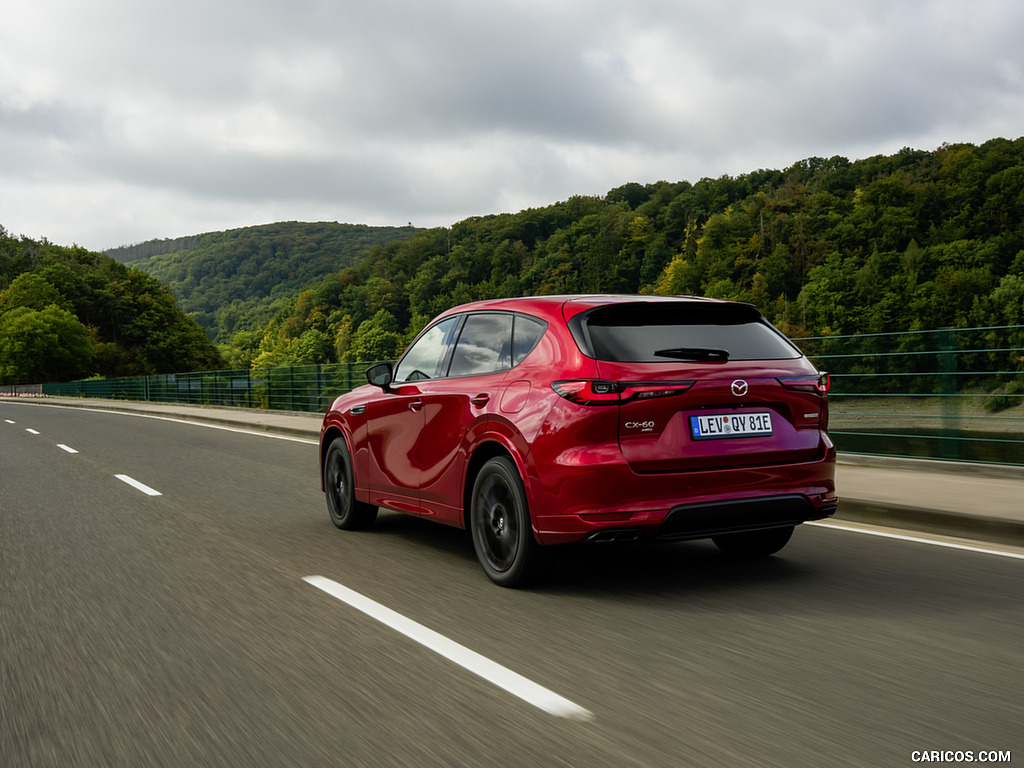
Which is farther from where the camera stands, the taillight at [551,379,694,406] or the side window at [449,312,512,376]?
the side window at [449,312,512,376]

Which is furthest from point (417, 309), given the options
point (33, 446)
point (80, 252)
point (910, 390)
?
point (910, 390)

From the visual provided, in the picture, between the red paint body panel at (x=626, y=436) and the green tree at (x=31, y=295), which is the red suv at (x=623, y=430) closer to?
the red paint body panel at (x=626, y=436)

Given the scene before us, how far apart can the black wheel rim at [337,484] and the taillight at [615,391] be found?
320cm

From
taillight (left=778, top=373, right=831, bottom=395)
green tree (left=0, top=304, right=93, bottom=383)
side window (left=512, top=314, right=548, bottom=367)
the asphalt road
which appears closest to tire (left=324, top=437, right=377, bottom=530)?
the asphalt road

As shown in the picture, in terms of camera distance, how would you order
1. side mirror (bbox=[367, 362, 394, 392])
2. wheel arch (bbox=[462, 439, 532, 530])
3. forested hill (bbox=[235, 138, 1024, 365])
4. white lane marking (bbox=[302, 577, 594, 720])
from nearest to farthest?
1. white lane marking (bbox=[302, 577, 594, 720])
2. wheel arch (bbox=[462, 439, 532, 530])
3. side mirror (bbox=[367, 362, 394, 392])
4. forested hill (bbox=[235, 138, 1024, 365])

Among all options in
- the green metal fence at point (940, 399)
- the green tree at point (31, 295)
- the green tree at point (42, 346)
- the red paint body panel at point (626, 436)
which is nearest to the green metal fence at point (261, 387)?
the green metal fence at point (940, 399)

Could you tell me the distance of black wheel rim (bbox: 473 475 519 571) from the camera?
552 cm

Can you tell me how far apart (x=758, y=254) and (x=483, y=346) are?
284 ft

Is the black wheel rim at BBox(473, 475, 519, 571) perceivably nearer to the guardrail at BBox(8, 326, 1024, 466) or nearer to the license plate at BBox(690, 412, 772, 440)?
the license plate at BBox(690, 412, 772, 440)

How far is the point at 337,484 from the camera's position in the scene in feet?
26.1

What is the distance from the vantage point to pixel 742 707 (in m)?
3.48

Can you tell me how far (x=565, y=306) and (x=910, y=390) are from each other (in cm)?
689

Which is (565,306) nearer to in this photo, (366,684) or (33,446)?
(366,684)

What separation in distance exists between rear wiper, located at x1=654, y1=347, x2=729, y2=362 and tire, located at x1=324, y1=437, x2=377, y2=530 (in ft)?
10.3
